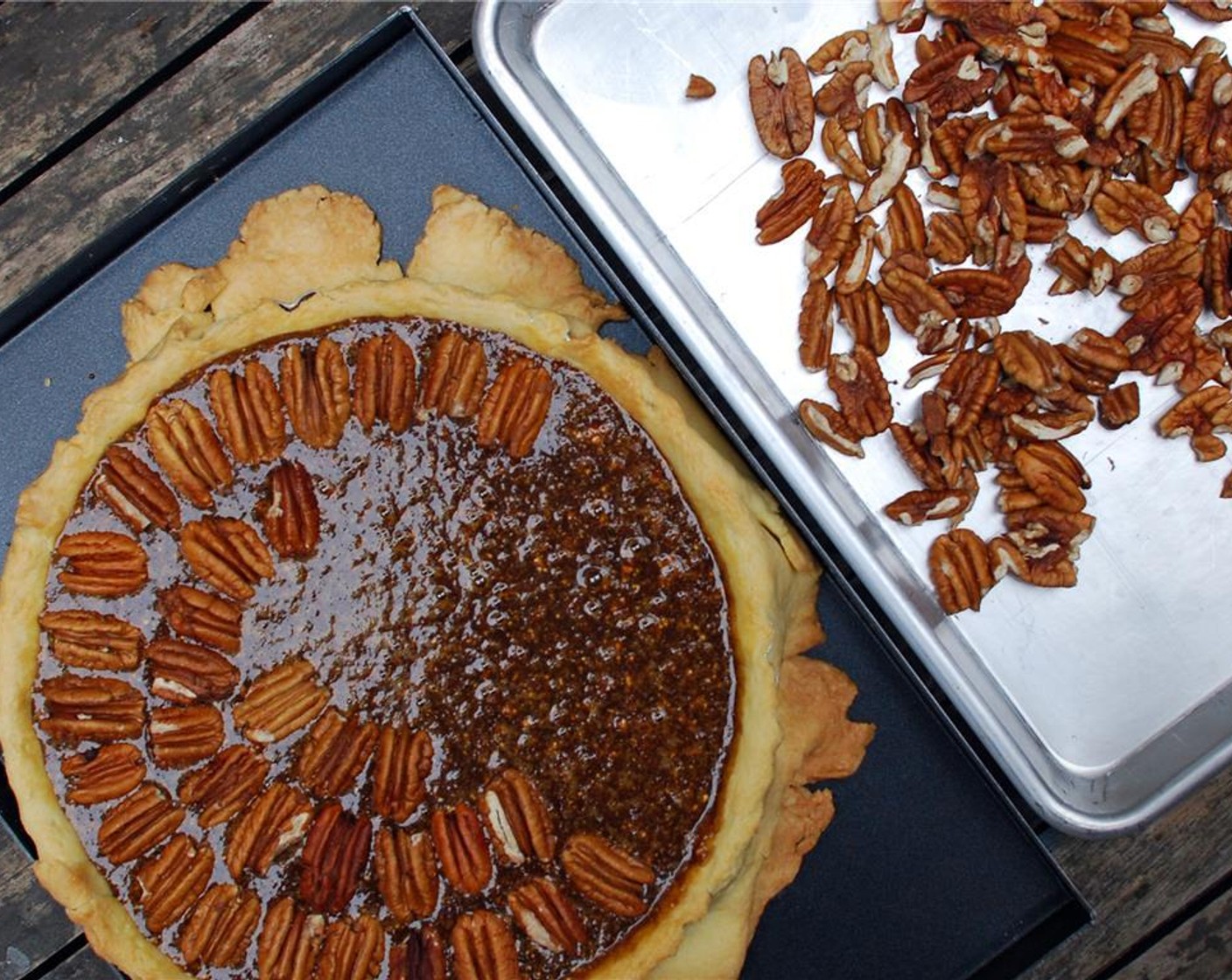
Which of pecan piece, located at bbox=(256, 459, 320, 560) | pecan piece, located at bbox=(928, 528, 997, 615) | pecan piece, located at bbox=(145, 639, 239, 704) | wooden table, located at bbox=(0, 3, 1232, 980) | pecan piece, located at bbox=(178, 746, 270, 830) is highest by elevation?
wooden table, located at bbox=(0, 3, 1232, 980)

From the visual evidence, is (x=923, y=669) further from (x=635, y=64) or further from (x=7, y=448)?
(x=7, y=448)

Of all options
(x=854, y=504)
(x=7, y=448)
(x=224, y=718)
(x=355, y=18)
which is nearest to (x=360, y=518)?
(x=224, y=718)

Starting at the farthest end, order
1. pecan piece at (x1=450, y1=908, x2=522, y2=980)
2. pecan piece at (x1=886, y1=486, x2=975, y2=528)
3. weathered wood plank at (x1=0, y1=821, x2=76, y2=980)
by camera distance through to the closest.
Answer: weathered wood plank at (x1=0, y1=821, x2=76, y2=980) < pecan piece at (x1=886, y1=486, x2=975, y2=528) < pecan piece at (x1=450, y1=908, x2=522, y2=980)

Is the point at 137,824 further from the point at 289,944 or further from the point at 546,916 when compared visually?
the point at 546,916

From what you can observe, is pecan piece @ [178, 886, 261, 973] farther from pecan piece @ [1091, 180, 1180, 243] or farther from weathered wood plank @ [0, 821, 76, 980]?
pecan piece @ [1091, 180, 1180, 243]

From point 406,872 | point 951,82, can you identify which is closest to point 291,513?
point 406,872

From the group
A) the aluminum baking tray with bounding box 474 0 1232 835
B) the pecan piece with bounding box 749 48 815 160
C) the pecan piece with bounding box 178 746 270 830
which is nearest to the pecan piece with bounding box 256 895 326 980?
the pecan piece with bounding box 178 746 270 830
